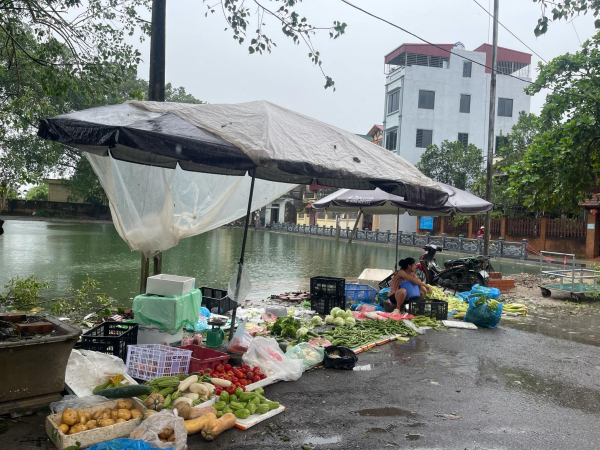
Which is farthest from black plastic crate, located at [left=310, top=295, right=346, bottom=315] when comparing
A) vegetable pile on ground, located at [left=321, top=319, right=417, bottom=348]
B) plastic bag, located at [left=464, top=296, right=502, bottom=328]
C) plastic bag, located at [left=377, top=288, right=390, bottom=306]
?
plastic bag, located at [left=464, top=296, right=502, bottom=328]

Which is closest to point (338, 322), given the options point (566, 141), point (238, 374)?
point (238, 374)

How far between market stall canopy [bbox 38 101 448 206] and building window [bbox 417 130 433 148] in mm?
34726

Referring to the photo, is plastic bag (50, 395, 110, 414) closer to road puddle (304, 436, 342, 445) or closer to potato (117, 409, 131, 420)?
potato (117, 409, 131, 420)

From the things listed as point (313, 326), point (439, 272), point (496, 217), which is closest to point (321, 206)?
point (439, 272)

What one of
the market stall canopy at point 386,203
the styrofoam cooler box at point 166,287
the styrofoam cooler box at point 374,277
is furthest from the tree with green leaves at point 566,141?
the styrofoam cooler box at point 166,287

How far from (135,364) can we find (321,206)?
7454mm

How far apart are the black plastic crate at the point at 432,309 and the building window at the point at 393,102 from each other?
33912mm

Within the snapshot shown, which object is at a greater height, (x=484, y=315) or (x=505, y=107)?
(x=505, y=107)

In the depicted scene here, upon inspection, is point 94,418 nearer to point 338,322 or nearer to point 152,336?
point 152,336

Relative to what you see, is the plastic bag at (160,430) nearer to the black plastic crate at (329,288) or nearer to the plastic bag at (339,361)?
the plastic bag at (339,361)

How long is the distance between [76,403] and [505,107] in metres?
42.4

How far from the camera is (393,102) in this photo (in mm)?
40594

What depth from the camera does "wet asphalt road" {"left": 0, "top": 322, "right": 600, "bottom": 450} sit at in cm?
352

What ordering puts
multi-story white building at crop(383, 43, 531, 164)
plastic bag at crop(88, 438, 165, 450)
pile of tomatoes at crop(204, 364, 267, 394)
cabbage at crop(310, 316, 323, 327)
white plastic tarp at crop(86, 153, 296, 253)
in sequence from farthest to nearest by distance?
1. multi-story white building at crop(383, 43, 531, 164)
2. cabbage at crop(310, 316, 323, 327)
3. white plastic tarp at crop(86, 153, 296, 253)
4. pile of tomatoes at crop(204, 364, 267, 394)
5. plastic bag at crop(88, 438, 165, 450)
